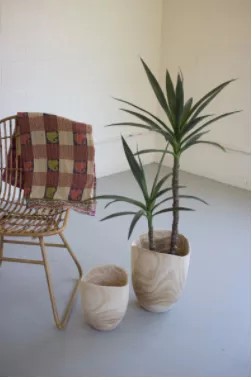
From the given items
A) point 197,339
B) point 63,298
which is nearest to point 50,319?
point 63,298

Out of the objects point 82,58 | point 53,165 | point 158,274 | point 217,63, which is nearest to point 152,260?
point 158,274

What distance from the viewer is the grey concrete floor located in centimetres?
170

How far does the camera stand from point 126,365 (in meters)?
1.69

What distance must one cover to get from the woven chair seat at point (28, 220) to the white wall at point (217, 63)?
2025 mm

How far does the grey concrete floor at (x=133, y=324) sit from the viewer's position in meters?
1.70

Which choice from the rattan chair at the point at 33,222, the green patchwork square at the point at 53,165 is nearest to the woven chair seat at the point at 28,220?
the rattan chair at the point at 33,222

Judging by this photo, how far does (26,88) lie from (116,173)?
3.84 feet

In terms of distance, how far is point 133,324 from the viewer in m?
1.93

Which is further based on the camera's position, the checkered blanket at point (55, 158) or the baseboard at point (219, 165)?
the baseboard at point (219, 165)

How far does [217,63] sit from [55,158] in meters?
2.01

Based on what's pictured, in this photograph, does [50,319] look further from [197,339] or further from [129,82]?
[129,82]

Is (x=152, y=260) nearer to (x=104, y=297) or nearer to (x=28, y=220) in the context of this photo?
(x=104, y=297)

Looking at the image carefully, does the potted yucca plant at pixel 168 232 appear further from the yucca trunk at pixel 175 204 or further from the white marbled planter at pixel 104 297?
the white marbled planter at pixel 104 297

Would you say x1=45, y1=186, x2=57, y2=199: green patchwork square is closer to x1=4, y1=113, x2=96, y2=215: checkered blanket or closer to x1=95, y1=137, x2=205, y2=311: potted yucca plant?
x1=4, y1=113, x2=96, y2=215: checkered blanket
